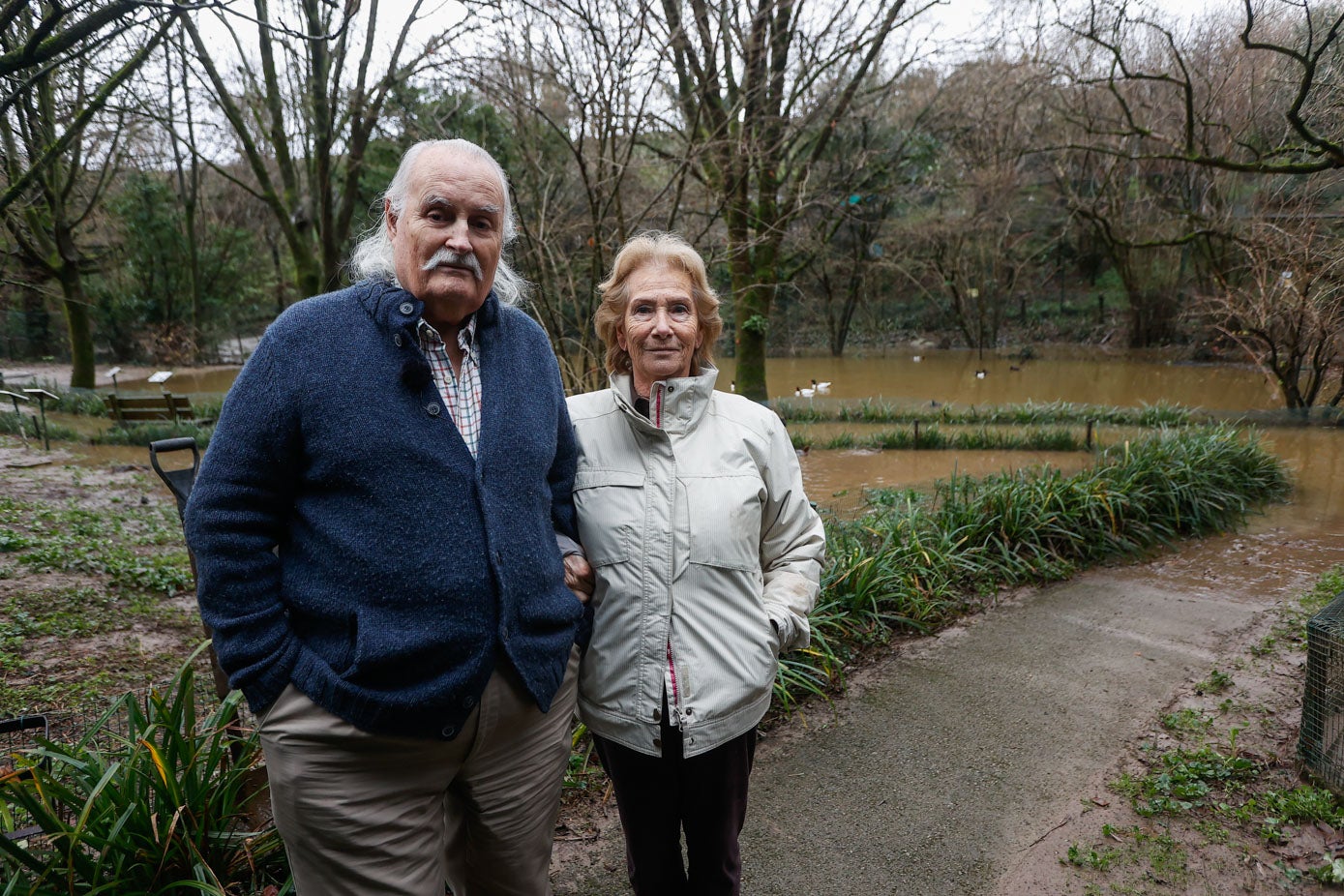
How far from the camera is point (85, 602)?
4.77 m

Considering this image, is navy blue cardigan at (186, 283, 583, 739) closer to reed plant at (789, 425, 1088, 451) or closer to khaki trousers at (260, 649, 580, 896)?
khaki trousers at (260, 649, 580, 896)

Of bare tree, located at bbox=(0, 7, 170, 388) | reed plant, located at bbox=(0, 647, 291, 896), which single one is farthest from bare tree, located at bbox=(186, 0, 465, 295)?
reed plant, located at bbox=(0, 647, 291, 896)

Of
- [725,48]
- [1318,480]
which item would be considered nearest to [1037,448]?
[1318,480]

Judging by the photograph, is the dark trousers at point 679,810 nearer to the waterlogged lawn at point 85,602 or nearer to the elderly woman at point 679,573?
the elderly woman at point 679,573

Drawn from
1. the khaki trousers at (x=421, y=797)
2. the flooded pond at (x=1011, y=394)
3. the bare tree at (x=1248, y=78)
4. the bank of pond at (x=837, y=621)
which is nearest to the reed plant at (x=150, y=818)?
the bank of pond at (x=837, y=621)

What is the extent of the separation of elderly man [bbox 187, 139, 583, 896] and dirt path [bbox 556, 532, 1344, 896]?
1171 mm

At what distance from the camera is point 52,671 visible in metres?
3.82

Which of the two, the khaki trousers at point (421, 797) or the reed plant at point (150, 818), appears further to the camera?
the reed plant at point (150, 818)

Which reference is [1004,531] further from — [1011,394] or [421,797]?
[1011,394]

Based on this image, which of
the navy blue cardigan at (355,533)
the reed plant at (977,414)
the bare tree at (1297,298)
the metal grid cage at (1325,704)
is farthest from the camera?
the reed plant at (977,414)

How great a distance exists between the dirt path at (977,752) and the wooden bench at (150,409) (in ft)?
43.2

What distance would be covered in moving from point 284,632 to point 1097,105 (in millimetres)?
21075

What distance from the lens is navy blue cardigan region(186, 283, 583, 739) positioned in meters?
1.37

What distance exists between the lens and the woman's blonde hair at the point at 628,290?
197 cm
